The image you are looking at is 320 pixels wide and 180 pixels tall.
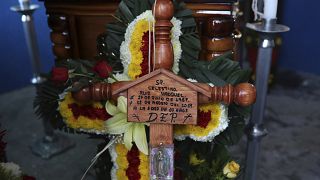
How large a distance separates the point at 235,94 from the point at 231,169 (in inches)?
12.1

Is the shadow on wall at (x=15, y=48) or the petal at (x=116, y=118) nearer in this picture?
the petal at (x=116, y=118)

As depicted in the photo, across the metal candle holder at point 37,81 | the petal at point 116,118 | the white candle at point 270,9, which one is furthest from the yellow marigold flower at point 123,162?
the metal candle holder at point 37,81

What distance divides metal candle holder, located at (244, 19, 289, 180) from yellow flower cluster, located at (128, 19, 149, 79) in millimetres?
394

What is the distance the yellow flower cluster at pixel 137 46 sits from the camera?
2.79 feet

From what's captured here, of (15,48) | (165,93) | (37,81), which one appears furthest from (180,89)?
(15,48)

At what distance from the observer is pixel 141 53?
0.85 m

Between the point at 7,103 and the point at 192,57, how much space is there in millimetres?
1907

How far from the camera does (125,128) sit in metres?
0.87

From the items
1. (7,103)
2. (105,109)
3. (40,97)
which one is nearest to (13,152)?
(7,103)

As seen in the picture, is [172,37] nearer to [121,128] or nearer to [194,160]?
[121,128]

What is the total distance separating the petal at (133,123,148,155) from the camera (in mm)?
850

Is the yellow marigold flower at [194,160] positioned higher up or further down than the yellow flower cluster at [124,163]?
further down

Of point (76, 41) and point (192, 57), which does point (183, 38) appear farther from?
point (76, 41)

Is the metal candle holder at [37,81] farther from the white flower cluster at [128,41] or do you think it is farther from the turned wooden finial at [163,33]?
the turned wooden finial at [163,33]
